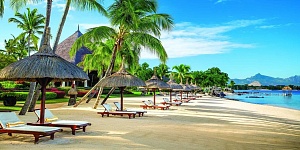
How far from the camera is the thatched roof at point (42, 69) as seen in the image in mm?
7395

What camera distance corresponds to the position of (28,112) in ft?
42.9

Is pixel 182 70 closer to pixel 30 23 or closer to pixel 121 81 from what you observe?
pixel 30 23

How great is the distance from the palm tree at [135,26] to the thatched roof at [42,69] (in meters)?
6.28

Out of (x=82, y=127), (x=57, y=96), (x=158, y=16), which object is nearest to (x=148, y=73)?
(x=57, y=96)

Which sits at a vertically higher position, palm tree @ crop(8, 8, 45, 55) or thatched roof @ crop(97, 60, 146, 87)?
palm tree @ crop(8, 8, 45, 55)

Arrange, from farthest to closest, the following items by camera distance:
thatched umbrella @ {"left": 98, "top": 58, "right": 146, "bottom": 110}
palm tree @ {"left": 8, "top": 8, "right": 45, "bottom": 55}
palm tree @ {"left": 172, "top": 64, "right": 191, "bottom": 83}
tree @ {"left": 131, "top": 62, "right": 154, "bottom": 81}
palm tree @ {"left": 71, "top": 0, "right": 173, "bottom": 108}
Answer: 1. palm tree @ {"left": 172, "top": 64, "right": 191, "bottom": 83}
2. tree @ {"left": 131, "top": 62, "right": 154, "bottom": 81}
3. palm tree @ {"left": 8, "top": 8, "right": 45, "bottom": 55}
4. palm tree @ {"left": 71, "top": 0, "right": 173, "bottom": 108}
5. thatched umbrella @ {"left": 98, "top": 58, "right": 146, "bottom": 110}

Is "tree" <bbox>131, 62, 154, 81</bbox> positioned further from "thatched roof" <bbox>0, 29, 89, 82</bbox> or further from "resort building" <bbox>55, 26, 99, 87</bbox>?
"thatched roof" <bbox>0, 29, 89, 82</bbox>

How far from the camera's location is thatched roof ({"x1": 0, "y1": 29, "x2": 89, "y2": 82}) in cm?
739

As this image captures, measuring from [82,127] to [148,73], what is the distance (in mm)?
48037

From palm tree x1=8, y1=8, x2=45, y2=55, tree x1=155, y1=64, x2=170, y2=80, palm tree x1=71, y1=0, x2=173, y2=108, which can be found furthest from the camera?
tree x1=155, y1=64, x2=170, y2=80

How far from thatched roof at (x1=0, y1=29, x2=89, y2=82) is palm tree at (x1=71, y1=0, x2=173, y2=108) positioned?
20.6 feet

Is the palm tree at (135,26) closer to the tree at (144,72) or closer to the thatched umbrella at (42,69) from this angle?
the thatched umbrella at (42,69)

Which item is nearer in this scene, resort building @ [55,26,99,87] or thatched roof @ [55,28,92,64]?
thatched roof @ [55,28,92,64]

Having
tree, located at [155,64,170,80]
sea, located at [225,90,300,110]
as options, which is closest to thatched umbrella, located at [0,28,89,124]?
sea, located at [225,90,300,110]
